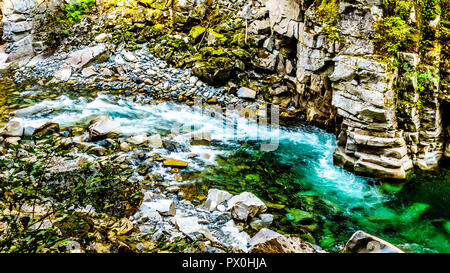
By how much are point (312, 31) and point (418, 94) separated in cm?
257

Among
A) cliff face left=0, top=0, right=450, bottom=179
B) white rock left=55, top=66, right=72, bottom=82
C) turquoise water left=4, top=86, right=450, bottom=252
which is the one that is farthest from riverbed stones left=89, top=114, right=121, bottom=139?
cliff face left=0, top=0, right=450, bottom=179

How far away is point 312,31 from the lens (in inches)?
256

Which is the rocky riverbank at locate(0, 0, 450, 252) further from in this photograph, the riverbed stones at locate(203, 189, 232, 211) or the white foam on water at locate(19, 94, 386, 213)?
the white foam on water at locate(19, 94, 386, 213)

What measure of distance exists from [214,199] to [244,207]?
0.53m

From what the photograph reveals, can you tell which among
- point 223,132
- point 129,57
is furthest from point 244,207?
point 129,57

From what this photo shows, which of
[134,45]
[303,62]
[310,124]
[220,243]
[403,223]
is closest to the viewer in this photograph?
[220,243]

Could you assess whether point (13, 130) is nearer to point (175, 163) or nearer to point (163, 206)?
point (175, 163)

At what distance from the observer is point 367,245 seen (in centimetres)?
281

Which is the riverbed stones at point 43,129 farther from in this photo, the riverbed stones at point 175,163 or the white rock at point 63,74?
the white rock at point 63,74

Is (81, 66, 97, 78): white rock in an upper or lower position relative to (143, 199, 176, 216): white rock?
upper

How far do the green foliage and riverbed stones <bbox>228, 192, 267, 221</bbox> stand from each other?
10.5 m

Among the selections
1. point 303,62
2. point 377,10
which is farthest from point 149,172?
point 377,10

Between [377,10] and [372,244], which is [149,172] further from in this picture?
[377,10]

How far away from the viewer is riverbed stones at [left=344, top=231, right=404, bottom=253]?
2.68 m
